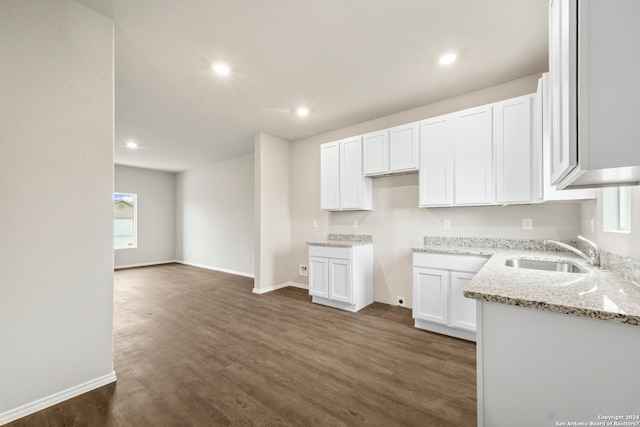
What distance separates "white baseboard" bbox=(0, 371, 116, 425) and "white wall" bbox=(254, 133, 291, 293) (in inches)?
99.8

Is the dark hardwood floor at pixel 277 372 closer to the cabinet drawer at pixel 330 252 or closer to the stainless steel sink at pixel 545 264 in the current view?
the cabinet drawer at pixel 330 252

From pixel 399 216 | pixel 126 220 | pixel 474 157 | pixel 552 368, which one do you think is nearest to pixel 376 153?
pixel 399 216

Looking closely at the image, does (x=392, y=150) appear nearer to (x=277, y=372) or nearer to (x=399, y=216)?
(x=399, y=216)

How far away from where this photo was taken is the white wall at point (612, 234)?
1.38 meters

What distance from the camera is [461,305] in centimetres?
258

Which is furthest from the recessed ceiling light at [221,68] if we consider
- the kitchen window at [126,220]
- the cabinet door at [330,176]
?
the kitchen window at [126,220]

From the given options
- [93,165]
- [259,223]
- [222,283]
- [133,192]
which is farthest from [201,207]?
[93,165]

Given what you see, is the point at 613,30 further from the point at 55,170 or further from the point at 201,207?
the point at 201,207

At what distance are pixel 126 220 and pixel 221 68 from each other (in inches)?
251

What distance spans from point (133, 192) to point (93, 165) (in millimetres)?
6195

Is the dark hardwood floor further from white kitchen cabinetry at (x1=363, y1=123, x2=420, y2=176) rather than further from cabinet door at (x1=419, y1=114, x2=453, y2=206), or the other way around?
white kitchen cabinetry at (x1=363, y1=123, x2=420, y2=176)

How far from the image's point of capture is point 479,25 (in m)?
2.03

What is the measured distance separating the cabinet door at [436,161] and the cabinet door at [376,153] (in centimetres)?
46

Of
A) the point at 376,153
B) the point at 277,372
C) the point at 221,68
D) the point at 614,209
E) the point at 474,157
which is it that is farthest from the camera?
the point at 376,153
